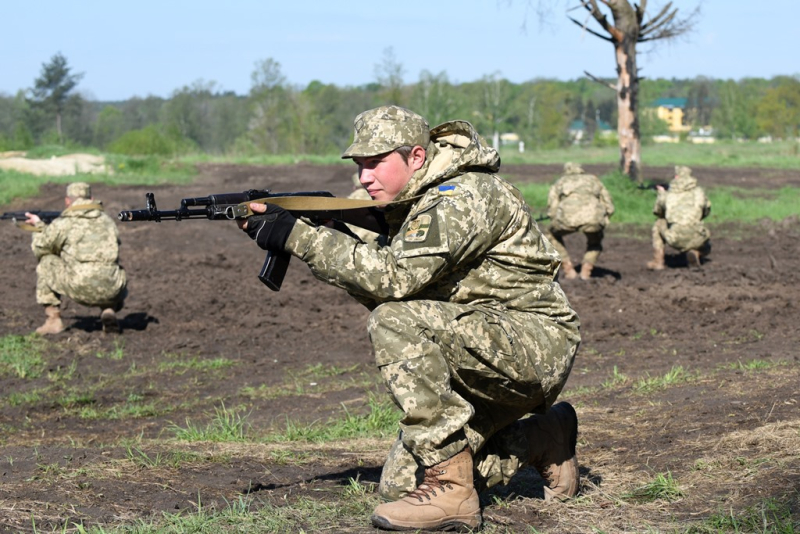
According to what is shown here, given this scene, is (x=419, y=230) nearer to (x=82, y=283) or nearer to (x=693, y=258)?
(x=82, y=283)

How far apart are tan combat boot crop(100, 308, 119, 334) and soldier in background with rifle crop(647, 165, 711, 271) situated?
820cm

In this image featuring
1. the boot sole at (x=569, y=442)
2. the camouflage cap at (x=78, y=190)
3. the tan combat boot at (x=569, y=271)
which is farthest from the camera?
the tan combat boot at (x=569, y=271)

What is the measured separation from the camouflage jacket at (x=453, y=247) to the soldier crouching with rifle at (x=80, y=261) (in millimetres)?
7286

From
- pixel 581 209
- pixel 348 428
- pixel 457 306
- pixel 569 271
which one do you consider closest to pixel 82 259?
pixel 348 428

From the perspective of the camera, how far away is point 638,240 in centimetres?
1923

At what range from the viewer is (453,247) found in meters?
4.16

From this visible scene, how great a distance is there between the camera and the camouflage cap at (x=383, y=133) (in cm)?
437

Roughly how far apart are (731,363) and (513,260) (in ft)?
15.9

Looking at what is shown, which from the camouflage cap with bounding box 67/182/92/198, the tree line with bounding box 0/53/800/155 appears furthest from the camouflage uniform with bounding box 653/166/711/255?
the tree line with bounding box 0/53/800/155

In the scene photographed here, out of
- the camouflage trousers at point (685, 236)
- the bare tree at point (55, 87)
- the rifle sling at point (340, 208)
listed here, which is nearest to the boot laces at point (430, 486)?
the rifle sling at point (340, 208)

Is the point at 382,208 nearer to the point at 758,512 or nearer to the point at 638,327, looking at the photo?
the point at 758,512

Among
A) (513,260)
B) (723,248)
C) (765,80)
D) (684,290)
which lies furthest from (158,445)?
(765,80)

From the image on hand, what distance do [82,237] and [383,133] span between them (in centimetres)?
772

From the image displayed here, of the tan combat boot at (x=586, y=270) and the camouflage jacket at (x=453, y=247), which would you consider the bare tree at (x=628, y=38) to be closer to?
the tan combat boot at (x=586, y=270)
